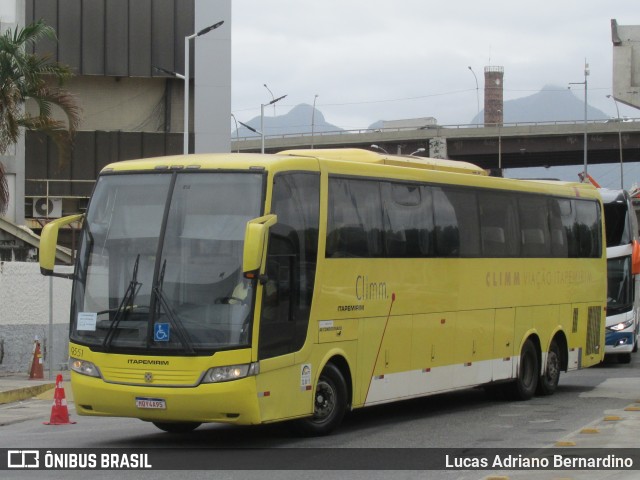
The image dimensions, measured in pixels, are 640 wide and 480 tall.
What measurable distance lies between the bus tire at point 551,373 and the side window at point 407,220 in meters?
4.74

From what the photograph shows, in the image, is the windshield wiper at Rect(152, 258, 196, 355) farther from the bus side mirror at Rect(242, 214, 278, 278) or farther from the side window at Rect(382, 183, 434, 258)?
the side window at Rect(382, 183, 434, 258)

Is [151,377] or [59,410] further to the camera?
[59,410]

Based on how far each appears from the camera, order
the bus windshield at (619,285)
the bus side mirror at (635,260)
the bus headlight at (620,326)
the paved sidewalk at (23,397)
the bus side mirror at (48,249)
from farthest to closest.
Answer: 1. the bus side mirror at (635,260)
2. the bus windshield at (619,285)
3. the bus headlight at (620,326)
4. the paved sidewalk at (23,397)
5. the bus side mirror at (48,249)

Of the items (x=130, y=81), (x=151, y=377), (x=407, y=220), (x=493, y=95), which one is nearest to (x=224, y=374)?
(x=151, y=377)

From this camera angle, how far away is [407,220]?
15727 millimetres

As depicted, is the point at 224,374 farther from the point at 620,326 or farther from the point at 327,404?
the point at 620,326

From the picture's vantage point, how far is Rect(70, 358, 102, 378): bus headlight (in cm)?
1283

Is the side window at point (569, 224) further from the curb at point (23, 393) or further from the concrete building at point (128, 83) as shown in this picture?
the concrete building at point (128, 83)

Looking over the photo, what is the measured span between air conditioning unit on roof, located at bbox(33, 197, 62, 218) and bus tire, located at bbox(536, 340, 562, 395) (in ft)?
88.0

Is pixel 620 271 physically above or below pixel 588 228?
below

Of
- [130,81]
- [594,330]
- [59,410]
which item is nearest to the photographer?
[59,410]

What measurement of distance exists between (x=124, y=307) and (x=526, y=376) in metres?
8.69

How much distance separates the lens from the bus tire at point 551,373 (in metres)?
19.8

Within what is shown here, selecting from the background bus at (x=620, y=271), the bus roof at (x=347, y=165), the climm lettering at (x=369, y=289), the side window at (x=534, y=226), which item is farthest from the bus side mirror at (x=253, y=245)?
the background bus at (x=620, y=271)
